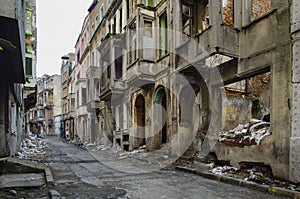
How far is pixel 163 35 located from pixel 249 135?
7810 mm

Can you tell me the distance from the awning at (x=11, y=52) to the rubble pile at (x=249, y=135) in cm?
628

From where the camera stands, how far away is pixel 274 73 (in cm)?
696

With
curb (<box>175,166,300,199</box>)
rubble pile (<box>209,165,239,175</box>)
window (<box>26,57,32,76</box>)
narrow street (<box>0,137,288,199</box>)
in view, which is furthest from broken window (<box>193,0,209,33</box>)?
window (<box>26,57,32,76</box>)

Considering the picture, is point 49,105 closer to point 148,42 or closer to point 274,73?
point 148,42

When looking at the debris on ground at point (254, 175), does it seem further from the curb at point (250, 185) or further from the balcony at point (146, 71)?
the balcony at point (146, 71)

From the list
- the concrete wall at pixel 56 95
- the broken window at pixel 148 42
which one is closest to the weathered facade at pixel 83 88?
the broken window at pixel 148 42

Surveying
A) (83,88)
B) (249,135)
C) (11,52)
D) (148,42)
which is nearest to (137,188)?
(249,135)

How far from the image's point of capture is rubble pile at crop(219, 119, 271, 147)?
290 inches

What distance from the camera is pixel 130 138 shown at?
16.5 metres

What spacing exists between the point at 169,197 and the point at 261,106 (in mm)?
9155

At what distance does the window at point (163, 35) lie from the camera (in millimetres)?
13727

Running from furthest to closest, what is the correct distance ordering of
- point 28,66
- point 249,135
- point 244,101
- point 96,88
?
point 96,88 → point 244,101 → point 28,66 → point 249,135

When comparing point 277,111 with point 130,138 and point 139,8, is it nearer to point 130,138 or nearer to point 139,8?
point 139,8

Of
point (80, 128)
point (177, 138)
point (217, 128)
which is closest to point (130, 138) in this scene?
point (177, 138)
